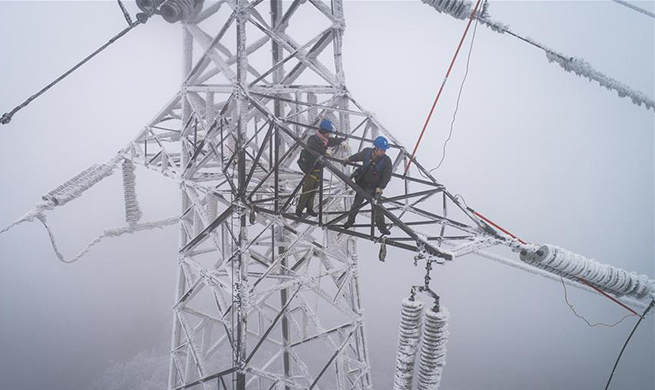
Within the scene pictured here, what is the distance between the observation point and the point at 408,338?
7.05 m

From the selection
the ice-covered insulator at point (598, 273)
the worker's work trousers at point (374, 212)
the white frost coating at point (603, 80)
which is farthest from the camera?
the white frost coating at point (603, 80)

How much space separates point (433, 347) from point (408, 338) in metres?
0.51

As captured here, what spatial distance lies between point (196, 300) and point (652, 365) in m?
47.3

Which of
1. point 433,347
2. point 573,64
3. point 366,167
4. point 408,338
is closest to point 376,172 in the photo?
point 366,167

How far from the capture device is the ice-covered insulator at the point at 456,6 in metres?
9.05

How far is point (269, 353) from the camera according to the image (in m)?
38.3

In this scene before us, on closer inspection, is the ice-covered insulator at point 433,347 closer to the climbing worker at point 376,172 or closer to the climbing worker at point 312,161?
the climbing worker at point 376,172

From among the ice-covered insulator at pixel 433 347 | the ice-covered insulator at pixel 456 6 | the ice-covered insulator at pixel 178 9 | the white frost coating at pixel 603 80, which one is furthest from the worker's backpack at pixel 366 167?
the ice-covered insulator at pixel 178 9

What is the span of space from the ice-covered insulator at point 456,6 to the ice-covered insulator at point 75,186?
9782 mm

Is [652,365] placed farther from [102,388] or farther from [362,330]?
[102,388]

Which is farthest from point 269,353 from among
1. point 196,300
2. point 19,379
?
point 19,379

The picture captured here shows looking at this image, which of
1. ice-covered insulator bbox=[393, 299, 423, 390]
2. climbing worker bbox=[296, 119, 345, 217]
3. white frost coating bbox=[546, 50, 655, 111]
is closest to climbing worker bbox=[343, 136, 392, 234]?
climbing worker bbox=[296, 119, 345, 217]

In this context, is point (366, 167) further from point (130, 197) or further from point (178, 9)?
point (130, 197)

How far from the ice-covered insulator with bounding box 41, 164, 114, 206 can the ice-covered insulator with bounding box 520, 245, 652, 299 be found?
1132 cm
